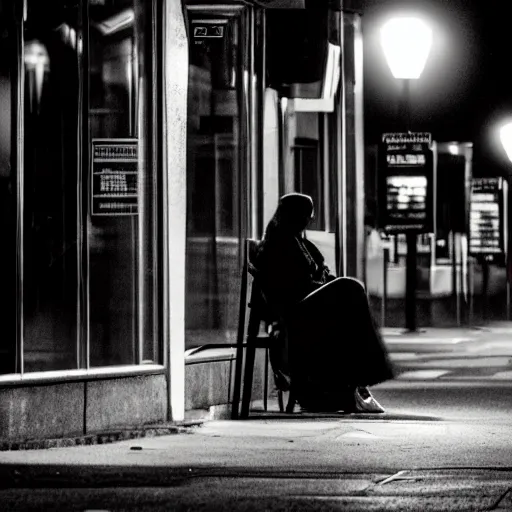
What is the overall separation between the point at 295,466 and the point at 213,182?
4.52 metres

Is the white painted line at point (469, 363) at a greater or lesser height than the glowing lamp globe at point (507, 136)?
lesser

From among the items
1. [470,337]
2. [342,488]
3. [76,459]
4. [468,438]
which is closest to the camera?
[342,488]

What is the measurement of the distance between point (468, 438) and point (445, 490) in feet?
8.55

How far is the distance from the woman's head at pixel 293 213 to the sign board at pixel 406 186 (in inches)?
577

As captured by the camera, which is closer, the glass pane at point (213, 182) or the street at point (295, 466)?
the street at point (295, 466)

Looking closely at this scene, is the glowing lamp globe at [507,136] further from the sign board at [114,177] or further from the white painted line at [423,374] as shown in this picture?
the sign board at [114,177]

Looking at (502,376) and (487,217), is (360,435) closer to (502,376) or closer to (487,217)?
(502,376)

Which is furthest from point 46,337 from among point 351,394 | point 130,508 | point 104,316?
point 130,508

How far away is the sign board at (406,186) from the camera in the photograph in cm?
2672

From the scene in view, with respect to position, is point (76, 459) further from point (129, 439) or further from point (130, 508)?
point (130, 508)

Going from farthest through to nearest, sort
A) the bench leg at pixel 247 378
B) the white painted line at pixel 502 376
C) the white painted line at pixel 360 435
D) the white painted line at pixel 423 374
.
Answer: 1. the white painted line at pixel 423 374
2. the white painted line at pixel 502 376
3. the bench leg at pixel 247 378
4. the white painted line at pixel 360 435

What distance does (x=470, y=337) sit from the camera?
1051 inches

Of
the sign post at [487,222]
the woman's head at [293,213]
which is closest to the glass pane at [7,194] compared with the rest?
the woman's head at [293,213]

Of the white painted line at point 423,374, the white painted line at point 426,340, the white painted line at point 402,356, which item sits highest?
the white painted line at point 423,374
